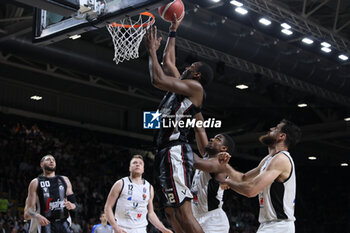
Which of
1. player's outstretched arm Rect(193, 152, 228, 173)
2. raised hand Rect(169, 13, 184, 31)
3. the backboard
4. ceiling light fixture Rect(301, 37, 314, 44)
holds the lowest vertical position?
player's outstretched arm Rect(193, 152, 228, 173)

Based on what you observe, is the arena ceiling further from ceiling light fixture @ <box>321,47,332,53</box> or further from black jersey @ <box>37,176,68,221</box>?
black jersey @ <box>37,176,68,221</box>

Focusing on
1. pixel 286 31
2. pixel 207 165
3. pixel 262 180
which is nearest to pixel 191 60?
pixel 286 31

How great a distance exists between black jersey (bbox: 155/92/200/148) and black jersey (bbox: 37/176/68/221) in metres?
3.40

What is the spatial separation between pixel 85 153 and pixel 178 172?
17.4 metres

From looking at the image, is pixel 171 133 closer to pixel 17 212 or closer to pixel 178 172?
pixel 178 172

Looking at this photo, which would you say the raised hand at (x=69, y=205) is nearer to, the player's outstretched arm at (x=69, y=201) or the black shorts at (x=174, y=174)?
the player's outstretched arm at (x=69, y=201)

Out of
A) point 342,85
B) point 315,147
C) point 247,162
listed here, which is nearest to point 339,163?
point 315,147

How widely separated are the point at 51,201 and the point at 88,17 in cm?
315

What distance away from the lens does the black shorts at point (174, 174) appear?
16.4 feet

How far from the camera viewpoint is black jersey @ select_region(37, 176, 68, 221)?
8.05m

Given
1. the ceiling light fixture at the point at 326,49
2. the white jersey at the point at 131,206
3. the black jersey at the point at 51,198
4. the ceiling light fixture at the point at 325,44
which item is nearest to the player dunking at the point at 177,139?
the white jersey at the point at 131,206

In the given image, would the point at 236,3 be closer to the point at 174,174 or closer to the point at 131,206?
the point at 131,206

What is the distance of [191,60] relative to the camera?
14648 mm

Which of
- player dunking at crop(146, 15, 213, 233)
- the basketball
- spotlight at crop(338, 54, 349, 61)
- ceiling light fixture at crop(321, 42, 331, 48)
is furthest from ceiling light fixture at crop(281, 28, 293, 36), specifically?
player dunking at crop(146, 15, 213, 233)
